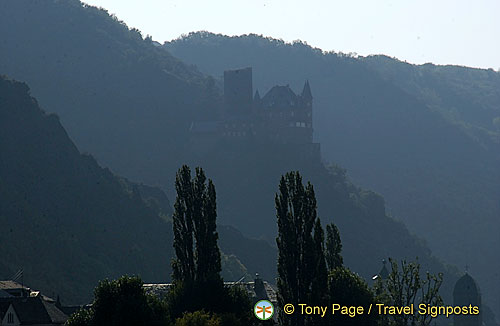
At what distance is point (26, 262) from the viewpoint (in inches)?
6634

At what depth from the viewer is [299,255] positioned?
246 ft

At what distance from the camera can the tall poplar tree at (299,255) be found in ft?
242

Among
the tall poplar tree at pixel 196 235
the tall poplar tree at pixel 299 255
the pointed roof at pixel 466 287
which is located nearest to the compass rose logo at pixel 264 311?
the tall poplar tree at pixel 196 235

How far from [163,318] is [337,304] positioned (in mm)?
13920

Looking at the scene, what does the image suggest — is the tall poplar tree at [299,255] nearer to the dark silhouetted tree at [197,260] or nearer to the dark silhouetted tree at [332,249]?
the dark silhouetted tree at [197,260]

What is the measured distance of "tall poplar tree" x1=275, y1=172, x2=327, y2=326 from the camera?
73.7 meters

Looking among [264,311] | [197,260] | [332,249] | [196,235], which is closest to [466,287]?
[332,249]

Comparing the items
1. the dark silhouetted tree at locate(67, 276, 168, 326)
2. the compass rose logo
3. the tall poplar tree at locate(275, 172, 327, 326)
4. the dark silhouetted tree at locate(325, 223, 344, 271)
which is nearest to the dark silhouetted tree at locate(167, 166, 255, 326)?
the compass rose logo

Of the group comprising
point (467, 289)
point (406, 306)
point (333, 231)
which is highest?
point (333, 231)

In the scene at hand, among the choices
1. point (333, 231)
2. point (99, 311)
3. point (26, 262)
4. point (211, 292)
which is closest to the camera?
point (99, 311)

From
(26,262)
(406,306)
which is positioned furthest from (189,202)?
(26,262)

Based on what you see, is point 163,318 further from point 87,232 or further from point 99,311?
point 87,232

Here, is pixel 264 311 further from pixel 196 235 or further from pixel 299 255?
pixel 196 235

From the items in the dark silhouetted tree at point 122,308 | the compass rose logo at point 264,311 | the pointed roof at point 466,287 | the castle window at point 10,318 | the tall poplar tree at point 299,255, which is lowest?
the pointed roof at point 466,287
